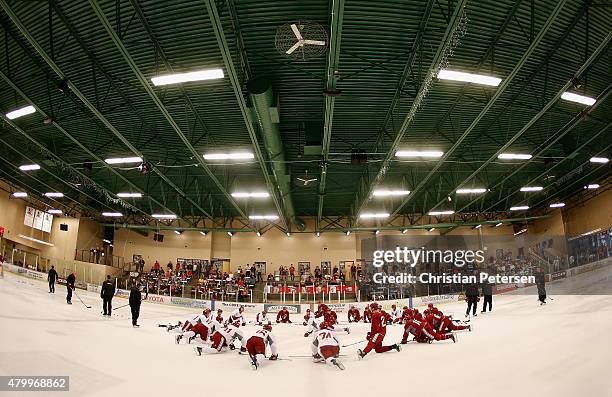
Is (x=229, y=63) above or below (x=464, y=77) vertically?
below

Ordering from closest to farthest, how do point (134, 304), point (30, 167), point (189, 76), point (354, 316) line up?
1. point (189, 76)
2. point (134, 304)
3. point (354, 316)
4. point (30, 167)

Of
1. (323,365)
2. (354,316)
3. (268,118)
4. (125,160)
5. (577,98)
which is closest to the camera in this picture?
(323,365)

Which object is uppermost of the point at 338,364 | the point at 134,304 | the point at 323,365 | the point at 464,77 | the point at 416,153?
the point at 464,77

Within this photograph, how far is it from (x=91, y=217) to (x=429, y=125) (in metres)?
30.5

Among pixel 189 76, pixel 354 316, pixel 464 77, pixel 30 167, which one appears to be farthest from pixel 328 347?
pixel 30 167

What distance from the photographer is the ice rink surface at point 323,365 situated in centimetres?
710

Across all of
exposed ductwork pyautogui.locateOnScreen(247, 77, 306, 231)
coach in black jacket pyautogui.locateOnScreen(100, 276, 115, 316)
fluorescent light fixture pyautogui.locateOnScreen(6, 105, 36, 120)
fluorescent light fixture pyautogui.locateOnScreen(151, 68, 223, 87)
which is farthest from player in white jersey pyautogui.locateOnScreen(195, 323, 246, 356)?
fluorescent light fixture pyautogui.locateOnScreen(6, 105, 36, 120)

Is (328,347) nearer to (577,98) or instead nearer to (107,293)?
(577,98)

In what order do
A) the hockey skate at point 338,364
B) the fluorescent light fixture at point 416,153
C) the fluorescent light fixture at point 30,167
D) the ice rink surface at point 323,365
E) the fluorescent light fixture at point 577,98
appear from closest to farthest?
1. the ice rink surface at point 323,365
2. the hockey skate at point 338,364
3. the fluorescent light fixture at point 577,98
4. the fluorescent light fixture at point 416,153
5. the fluorescent light fixture at point 30,167

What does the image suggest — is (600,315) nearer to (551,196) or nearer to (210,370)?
(210,370)

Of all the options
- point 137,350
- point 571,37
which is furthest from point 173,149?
point 571,37

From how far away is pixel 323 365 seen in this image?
30.9ft

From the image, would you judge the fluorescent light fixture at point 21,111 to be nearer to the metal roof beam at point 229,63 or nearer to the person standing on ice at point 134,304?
the person standing on ice at point 134,304

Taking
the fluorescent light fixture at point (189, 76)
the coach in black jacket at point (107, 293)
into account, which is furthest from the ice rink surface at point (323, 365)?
the fluorescent light fixture at point (189, 76)
